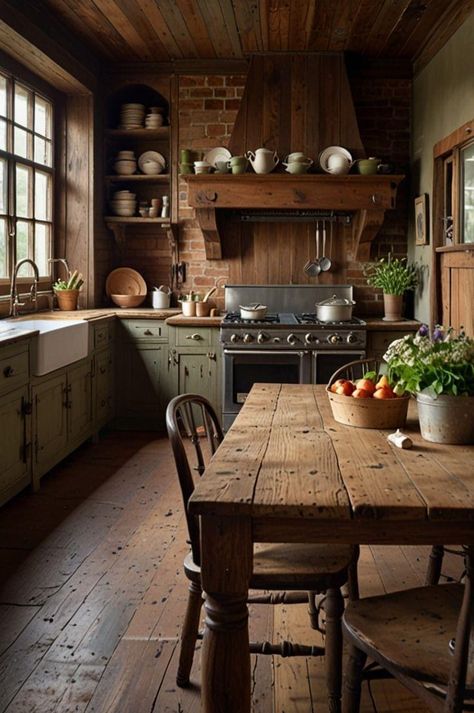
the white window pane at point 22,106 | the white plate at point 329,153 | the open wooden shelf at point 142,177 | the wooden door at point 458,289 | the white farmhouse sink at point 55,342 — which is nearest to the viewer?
the white farmhouse sink at point 55,342

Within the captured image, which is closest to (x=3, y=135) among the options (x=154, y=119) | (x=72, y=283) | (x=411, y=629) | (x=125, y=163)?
(x=72, y=283)

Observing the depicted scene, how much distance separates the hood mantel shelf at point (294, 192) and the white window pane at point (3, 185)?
4.18ft

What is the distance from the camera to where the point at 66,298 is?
18.1 feet

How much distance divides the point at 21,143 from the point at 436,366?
3.94 metres

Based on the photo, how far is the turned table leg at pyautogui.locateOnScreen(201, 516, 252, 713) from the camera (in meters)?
1.60

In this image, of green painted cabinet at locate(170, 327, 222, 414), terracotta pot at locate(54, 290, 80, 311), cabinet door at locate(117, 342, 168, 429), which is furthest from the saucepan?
terracotta pot at locate(54, 290, 80, 311)

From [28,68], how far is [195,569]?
412 cm

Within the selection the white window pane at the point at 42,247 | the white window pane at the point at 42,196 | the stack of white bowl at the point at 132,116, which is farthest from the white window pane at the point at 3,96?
the stack of white bowl at the point at 132,116

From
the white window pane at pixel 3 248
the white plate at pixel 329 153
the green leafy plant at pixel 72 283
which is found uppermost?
the white plate at pixel 329 153

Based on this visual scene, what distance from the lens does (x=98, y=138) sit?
19.1 ft

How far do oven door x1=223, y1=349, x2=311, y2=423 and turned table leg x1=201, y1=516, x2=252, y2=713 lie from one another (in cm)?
355

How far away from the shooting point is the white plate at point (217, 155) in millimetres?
5773

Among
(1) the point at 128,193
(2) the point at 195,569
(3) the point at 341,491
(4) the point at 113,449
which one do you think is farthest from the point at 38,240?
(3) the point at 341,491

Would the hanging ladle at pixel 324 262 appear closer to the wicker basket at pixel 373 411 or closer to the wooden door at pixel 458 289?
the wooden door at pixel 458 289
